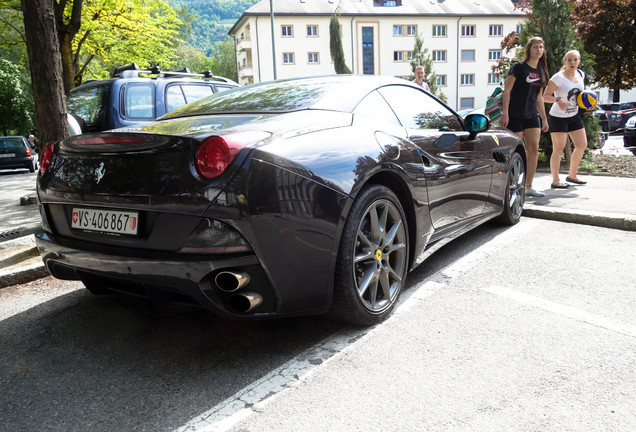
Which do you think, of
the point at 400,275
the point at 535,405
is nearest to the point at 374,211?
the point at 400,275

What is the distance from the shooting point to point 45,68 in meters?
5.01

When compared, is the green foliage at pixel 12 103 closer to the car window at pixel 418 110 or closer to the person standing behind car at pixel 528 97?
Answer: the person standing behind car at pixel 528 97

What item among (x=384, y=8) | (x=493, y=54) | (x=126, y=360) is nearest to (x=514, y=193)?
(x=126, y=360)

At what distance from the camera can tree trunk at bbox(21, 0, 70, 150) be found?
4.86 metres

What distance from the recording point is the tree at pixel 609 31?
26.0m

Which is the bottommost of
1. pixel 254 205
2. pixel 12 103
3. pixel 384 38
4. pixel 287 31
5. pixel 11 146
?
pixel 11 146

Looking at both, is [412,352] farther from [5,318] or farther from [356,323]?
[5,318]

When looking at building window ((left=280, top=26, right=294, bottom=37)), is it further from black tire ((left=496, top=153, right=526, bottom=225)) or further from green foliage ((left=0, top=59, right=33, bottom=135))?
black tire ((left=496, top=153, right=526, bottom=225))

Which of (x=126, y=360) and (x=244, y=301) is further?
(x=126, y=360)

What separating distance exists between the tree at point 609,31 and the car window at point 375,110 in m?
25.5

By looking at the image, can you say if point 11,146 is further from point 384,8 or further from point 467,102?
point 467,102

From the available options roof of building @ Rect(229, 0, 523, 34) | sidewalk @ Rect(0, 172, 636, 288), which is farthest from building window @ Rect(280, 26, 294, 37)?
sidewalk @ Rect(0, 172, 636, 288)

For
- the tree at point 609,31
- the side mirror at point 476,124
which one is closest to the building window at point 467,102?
the tree at point 609,31

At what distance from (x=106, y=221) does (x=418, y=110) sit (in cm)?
227
